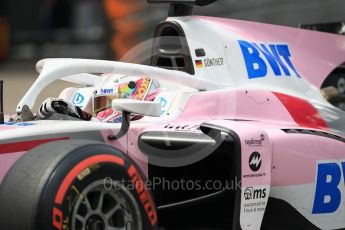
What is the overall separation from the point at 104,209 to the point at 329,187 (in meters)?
1.75

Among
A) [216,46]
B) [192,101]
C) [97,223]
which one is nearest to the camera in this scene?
[97,223]

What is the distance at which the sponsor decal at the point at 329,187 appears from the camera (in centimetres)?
516

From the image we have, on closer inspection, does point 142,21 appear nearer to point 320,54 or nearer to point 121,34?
point 121,34

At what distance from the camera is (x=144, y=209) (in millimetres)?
4180

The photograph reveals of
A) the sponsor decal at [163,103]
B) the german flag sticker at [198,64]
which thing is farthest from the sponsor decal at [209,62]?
the sponsor decal at [163,103]

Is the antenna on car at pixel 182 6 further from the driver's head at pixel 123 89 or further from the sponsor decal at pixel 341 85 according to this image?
the sponsor decal at pixel 341 85

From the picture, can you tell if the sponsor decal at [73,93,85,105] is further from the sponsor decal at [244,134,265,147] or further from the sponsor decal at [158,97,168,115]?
the sponsor decal at [244,134,265,147]

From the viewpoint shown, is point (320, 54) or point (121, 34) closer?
point (320, 54)

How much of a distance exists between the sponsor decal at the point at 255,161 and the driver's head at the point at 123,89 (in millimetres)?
891

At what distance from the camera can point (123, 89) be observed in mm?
5328

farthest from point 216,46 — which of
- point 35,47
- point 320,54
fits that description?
point 35,47

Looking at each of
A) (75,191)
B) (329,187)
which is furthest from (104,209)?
(329,187)

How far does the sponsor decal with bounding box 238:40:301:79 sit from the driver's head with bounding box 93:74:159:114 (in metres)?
0.78

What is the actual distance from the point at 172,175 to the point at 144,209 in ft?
2.60
